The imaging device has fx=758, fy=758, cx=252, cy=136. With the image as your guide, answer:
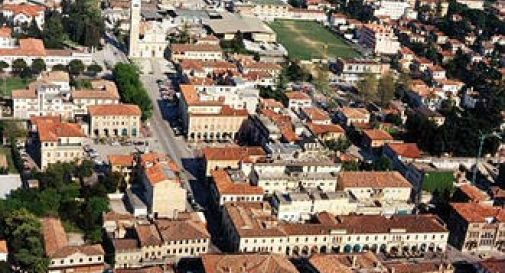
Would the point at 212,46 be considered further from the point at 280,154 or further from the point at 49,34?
the point at 280,154

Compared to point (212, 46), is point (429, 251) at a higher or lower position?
lower

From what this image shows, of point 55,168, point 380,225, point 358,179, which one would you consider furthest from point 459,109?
point 55,168

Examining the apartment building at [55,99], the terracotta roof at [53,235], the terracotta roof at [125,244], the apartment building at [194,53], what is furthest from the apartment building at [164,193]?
the apartment building at [194,53]

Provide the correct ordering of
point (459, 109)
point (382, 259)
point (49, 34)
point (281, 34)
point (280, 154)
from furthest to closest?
point (281, 34) < point (49, 34) < point (459, 109) < point (280, 154) < point (382, 259)

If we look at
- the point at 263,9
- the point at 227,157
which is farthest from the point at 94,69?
the point at 263,9

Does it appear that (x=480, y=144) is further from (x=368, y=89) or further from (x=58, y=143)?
(x=58, y=143)
